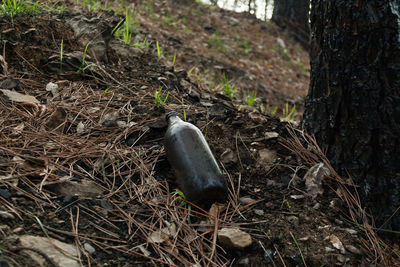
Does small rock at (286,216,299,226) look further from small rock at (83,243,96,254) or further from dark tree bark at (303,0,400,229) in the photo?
small rock at (83,243,96,254)

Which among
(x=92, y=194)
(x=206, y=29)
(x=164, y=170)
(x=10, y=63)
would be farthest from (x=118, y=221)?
(x=206, y=29)

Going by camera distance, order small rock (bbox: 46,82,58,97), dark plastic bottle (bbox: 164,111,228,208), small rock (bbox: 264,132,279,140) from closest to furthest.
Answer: dark plastic bottle (bbox: 164,111,228,208), small rock (bbox: 264,132,279,140), small rock (bbox: 46,82,58,97)

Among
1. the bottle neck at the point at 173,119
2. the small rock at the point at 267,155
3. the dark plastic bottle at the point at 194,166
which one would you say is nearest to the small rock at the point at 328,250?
the dark plastic bottle at the point at 194,166

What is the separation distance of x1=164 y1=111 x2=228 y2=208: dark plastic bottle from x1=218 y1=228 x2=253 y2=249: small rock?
0.68 feet

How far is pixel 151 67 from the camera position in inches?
126

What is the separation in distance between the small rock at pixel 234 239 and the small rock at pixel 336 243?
407 millimetres

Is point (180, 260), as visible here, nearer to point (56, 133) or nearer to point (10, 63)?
point (56, 133)

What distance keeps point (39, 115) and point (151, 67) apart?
4.16 ft

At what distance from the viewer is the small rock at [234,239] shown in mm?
1572

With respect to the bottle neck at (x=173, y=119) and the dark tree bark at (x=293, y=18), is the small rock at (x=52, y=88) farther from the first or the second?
the dark tree bark at (x=293, y=18)

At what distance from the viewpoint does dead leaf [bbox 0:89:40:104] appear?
7.32ft

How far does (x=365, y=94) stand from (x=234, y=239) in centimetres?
103

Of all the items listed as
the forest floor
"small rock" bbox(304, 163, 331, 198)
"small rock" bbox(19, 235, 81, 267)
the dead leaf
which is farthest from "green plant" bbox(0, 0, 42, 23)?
"small rock" bbox(304, 163, 331, 198)

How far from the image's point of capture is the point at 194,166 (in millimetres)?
1764
